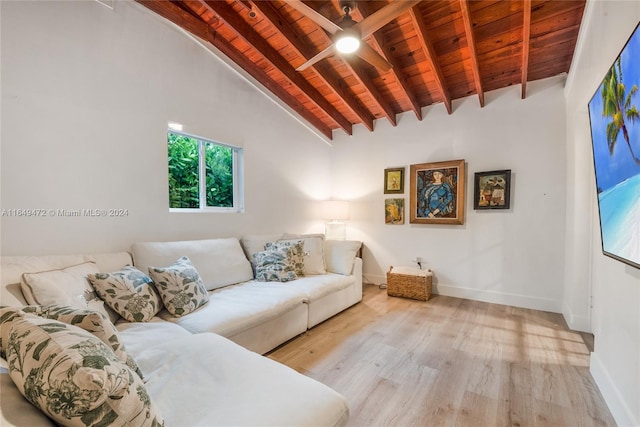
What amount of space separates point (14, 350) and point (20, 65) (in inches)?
84.1

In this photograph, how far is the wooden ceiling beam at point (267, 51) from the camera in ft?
8.21

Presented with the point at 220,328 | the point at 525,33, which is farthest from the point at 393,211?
the point at 220,328

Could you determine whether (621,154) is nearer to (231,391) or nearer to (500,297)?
(231,391)

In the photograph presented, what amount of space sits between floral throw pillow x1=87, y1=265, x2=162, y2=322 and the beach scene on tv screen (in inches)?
104

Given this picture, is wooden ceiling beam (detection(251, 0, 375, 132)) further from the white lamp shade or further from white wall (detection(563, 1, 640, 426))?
white wall (detection(563, 1, 640, 426))

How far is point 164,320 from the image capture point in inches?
71.3

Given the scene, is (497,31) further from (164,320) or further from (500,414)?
(164,320)

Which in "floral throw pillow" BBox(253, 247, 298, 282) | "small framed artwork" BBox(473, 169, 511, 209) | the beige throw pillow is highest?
"small framed artwork" BBox(473, 169, 511, 209)

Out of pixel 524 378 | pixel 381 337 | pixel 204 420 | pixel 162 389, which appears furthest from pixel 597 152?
pixel 162 389

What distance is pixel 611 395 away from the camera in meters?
1.54

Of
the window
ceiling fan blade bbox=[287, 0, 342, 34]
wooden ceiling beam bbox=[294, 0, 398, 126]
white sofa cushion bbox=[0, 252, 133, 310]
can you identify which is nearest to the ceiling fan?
ceiling fan blade bbox=[287, 0, 342, 34]

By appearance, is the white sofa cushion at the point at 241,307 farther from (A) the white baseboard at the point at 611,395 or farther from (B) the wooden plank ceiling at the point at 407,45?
(B) the wooden plank ceiling at the point at 407,45

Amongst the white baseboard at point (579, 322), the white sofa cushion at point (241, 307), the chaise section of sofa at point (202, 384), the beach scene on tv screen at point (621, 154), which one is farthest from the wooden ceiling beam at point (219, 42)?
the white baseboard at point (579, 322)

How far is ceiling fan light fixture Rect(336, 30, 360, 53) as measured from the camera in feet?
6.02
